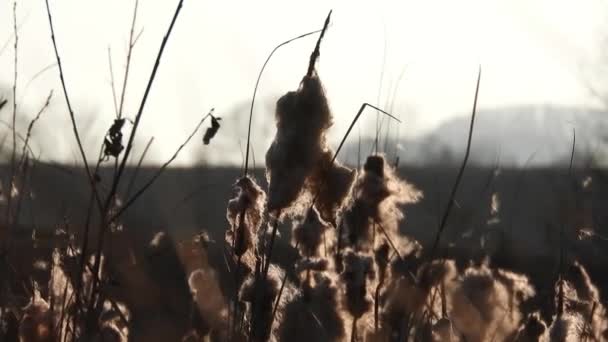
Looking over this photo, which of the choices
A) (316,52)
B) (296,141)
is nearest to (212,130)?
(296,141)

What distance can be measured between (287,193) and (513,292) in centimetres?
184

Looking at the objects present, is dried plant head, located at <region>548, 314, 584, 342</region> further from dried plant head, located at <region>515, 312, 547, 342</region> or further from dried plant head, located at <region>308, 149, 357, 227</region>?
dried plant head, located at <region>308, 149, 357, 227</region>

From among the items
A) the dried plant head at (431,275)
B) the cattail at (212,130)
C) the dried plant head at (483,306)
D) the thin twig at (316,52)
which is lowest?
the dried plant head at (483,306)

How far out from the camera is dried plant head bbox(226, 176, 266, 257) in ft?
6.82

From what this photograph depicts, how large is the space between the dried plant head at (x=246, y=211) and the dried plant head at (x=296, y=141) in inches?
8.9

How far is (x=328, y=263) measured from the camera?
3043 millimetres

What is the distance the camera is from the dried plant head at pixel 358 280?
279cm

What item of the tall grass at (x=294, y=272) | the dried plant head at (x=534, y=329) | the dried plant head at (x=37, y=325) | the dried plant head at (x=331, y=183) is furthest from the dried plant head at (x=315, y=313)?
the dried plant head at (x=331, y=183)

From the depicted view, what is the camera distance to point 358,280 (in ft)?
9.18

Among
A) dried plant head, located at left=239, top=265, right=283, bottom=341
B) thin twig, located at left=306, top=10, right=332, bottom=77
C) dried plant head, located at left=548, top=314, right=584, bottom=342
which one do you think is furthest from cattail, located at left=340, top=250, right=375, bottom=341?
thin twig, located at left=306, top=10, right=332, bottom=77

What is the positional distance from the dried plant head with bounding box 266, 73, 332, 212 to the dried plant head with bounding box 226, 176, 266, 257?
226mm

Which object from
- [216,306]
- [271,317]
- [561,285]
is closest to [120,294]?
[216,306]

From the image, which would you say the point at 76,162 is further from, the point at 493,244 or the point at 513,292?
the point at 493,244

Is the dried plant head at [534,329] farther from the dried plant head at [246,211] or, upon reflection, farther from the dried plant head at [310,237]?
the dried plant head at [246,211]
